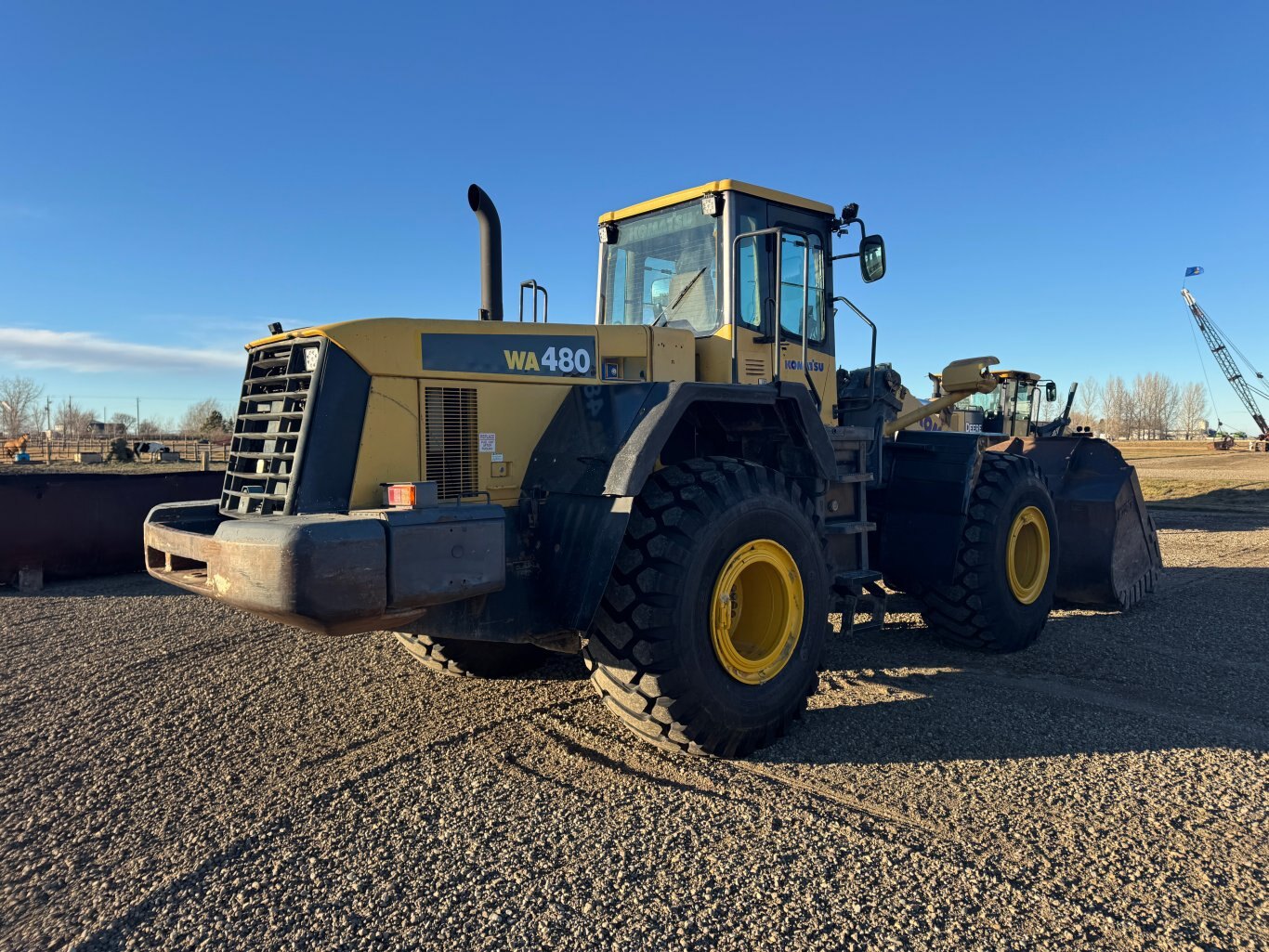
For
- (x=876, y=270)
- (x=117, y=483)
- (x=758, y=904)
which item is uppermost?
(x=876, y=270)

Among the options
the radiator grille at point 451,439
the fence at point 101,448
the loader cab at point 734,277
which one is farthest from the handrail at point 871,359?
the fence at point 101,448

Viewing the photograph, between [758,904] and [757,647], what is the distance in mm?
1737

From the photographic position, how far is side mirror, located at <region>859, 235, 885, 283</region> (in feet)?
17.7

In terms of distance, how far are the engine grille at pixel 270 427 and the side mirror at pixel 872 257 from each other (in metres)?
3.56

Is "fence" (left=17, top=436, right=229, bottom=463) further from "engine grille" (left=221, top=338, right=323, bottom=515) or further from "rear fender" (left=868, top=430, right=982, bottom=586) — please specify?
"rear fender" (left=868, top=430, right=982, bottom=586)

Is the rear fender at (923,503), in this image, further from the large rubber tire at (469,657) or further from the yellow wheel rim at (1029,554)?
the large rubber tire at (469,657)

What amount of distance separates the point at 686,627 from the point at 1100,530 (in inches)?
201

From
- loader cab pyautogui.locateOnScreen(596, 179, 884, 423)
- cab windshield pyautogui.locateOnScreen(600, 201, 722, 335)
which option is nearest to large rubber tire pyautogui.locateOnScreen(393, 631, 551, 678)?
loader cab pyautogui.locateOnScreen(596, 179, 884, 423)

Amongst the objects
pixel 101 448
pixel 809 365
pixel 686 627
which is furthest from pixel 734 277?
pixel 101 448

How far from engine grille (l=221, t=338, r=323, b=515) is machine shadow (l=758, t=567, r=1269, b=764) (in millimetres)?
2629

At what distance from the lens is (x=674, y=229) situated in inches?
211

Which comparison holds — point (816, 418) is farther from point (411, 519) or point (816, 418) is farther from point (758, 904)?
point (758, 904)

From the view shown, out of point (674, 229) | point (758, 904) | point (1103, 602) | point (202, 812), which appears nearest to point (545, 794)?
point (758, 904)

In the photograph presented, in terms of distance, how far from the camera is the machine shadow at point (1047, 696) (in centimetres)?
401
